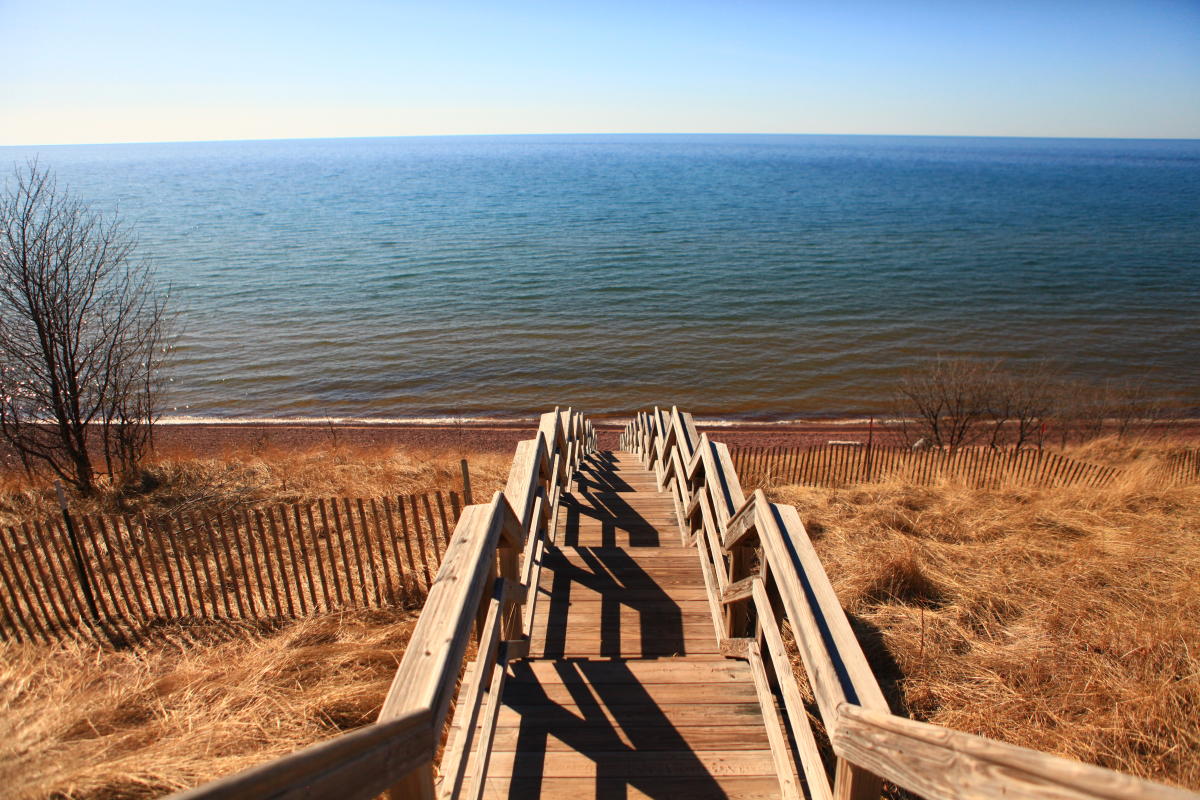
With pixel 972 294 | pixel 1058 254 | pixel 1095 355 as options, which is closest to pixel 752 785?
pixel 1095 355

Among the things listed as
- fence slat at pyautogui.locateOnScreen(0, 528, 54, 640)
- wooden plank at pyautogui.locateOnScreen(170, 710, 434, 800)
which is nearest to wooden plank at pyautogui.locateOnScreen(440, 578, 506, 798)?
wooden plank at pyautogui.locateOnScreen(170, 710, 434, 800)

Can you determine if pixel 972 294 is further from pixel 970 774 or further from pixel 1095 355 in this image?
pixel 970 774

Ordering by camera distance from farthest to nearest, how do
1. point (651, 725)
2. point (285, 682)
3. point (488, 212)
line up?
point (488, 212) → point (285, 682) → point (651, 725)

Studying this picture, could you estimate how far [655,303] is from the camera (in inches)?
1387

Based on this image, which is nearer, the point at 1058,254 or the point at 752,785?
the point at 752,785

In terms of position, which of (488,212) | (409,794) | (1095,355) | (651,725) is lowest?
(1095,355)

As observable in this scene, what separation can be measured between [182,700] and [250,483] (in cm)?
Answer: 721

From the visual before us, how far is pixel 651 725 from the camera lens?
277cm

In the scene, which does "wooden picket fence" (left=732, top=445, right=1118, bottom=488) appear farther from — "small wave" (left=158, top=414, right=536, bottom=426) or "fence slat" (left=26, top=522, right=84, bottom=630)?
"small wave" (left=158, top=414, right=536, bottom=426)

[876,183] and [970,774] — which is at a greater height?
[876,183]

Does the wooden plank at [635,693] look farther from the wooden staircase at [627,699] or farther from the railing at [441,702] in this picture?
the railing at [441,702]

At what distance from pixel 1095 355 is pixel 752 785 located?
3199 centimetres

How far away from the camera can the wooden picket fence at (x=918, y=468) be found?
1145 centimetres

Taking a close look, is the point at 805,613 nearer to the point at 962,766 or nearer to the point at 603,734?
the point at 962,766
